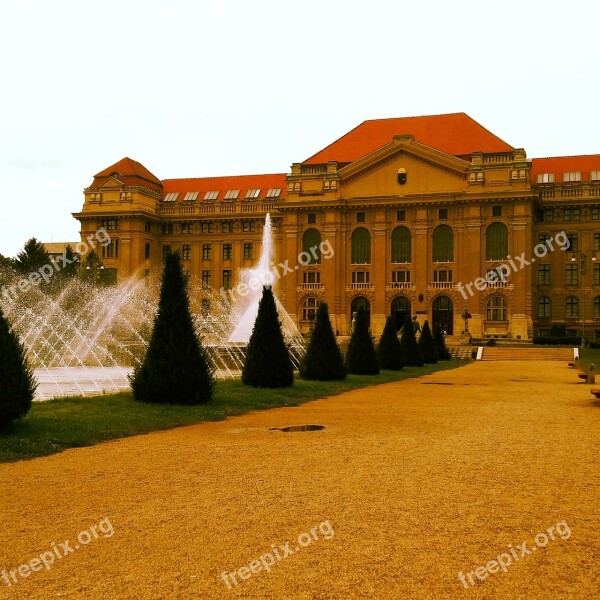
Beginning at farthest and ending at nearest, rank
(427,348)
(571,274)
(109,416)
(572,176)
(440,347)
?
(572,176) < (571,274) < (440,347) < (427,348) < (109,416)


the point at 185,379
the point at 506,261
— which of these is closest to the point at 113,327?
the point at 185,379

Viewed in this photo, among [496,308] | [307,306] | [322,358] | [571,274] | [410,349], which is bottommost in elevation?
[410,349]

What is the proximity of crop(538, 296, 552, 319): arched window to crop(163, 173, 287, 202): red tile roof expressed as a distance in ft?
101

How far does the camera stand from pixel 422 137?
75.2 m

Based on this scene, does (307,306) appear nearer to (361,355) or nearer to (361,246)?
(361,246)

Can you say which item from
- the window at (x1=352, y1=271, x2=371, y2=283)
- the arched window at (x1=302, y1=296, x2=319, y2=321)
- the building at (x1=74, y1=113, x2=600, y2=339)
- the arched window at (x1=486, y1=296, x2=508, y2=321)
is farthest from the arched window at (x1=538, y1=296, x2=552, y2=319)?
the arched window at (x1=302, y1=296, x2=319, y2=321)

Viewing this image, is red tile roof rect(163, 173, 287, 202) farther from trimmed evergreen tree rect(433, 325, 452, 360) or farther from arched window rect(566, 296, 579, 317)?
trimmed evergreen tree rect(433, 325, 452, 360)

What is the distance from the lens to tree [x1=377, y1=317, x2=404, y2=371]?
110 feet

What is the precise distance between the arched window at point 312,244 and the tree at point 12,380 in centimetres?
6268

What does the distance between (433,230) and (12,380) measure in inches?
2486

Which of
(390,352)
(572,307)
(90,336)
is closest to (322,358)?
(390,352)

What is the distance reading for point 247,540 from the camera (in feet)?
19.4

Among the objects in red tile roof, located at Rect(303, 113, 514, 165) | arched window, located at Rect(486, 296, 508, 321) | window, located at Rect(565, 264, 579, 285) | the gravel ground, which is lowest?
the gravel ground

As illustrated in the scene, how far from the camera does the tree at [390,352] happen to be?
3353 cm
